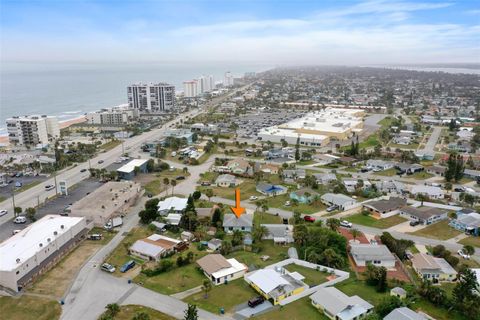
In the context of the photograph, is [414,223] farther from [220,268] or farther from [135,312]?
[135,312]

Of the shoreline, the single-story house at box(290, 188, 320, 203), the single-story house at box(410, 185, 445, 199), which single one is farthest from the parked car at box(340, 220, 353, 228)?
the shoreline

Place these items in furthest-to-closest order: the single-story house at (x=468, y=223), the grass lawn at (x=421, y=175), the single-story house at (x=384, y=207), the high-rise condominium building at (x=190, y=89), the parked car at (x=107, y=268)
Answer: the high-rise condominium building at (x=190, y=89) < the grass lawn at (x=421, y=175) < the single-story house at (x=384, y=207) < the single-story house at (x=468, y=223) < the parked car at (x=107, y=268)

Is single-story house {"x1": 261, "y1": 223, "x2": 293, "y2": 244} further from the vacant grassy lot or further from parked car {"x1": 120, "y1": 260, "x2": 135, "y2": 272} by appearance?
the vacant grassy lot

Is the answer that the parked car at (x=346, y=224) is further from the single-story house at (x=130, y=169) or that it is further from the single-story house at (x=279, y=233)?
the single-story house at (x=130, y=169)

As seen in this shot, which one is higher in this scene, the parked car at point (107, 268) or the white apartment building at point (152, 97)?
the white apartment building at point (152, 97)

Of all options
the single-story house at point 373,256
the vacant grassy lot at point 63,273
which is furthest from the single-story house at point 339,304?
the vacant grassy lot at point 63,273

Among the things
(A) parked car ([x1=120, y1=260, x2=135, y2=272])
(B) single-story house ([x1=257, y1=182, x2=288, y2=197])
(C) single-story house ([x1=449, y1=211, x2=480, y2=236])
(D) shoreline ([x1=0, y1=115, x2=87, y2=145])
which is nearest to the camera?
(A) parked car ([x1=120, y1=260, x2=135, y2=272])
